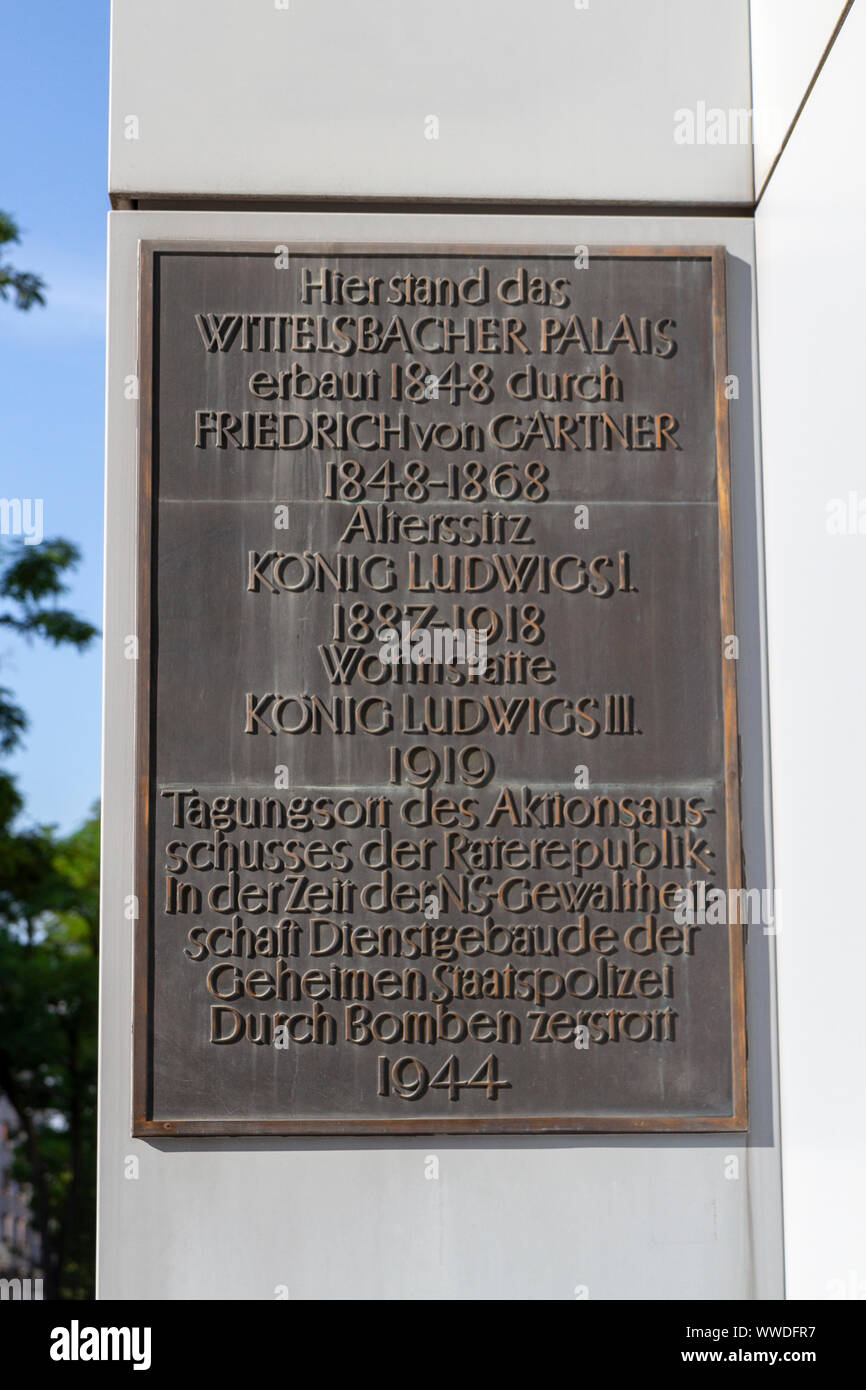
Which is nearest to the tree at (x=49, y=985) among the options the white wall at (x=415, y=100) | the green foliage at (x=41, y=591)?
the green foliage at (x=41, y=591)

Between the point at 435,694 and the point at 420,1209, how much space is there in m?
2.24

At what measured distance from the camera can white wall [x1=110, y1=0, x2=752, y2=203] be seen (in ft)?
20.9

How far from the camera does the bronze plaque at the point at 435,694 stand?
5.88m

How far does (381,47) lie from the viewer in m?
6.47

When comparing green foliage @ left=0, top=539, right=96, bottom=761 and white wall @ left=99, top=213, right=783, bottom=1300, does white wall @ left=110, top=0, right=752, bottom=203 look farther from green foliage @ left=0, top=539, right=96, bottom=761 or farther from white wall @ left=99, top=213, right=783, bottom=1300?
green foliage @ left=0, top=539, right=96, bottom=761

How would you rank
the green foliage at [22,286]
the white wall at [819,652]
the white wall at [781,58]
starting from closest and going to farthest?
the white wall at [819,652] → the white wall at [781,58] → the green foliage at [22,286]

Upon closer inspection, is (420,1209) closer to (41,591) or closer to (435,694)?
(435,694)

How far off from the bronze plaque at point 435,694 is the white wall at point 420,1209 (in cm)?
14

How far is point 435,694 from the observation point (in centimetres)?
608

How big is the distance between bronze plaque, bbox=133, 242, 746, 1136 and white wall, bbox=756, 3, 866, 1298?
0.26 m

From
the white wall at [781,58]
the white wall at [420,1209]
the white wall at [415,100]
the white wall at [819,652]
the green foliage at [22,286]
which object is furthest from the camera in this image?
the green foliage at [22,286]

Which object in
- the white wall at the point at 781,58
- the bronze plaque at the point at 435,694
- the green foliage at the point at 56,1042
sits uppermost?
the white wall at the point at 781,58

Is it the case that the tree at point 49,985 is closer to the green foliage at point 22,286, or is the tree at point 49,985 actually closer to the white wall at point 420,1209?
the green foliage at point 22,286
